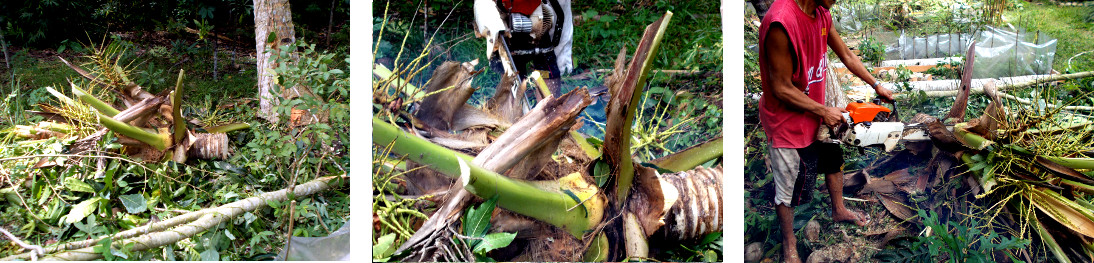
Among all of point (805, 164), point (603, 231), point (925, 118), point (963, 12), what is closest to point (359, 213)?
point (603, 231)

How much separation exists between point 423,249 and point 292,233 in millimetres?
682

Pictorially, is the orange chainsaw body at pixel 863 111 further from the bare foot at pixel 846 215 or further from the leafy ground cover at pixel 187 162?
the leafy ground cover at pixel 187 162

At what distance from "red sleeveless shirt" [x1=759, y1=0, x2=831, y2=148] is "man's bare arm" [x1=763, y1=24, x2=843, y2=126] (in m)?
0.02

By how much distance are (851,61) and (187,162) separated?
10.3 ft

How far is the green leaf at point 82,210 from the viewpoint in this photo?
116 inches

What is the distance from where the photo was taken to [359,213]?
272cm

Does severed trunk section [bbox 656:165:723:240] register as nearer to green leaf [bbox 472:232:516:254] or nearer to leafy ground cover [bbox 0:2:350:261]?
green leaf [bbox 472:232:516:254]

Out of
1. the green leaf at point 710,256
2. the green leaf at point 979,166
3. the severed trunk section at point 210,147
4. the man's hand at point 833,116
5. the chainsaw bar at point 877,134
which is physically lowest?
the green leaf at point 710,256

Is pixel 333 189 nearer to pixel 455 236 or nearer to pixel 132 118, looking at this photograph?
pixel 455 236

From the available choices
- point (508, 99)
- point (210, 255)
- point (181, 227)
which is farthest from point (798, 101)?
point (181, 227)

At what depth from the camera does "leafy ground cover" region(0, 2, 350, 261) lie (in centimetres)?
299

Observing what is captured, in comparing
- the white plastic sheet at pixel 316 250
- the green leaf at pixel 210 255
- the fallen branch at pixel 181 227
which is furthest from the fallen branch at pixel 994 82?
the green leaf at pixel 210 255

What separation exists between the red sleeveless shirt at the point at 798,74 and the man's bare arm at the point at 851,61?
6 cm

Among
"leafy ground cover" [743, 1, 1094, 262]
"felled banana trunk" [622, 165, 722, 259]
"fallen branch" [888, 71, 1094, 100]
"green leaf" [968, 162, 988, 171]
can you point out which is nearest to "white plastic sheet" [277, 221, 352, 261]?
"felled banana trunk" [622, 165, 722, 259]
